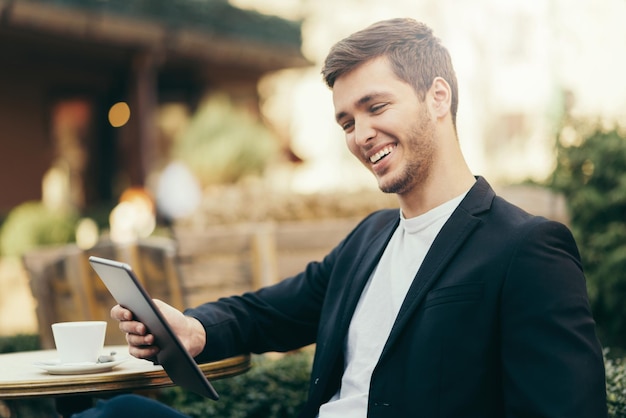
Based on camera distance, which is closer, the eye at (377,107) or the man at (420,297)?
the man at (420,297)

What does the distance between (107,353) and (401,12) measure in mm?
22240

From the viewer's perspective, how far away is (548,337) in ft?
6.95

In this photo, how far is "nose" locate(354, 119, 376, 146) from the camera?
2576 mm

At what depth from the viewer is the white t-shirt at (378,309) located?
2543mm

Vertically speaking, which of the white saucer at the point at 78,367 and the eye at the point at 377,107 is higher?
the eye at the point at 377,107

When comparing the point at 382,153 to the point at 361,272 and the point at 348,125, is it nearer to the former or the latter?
the point at 348,125

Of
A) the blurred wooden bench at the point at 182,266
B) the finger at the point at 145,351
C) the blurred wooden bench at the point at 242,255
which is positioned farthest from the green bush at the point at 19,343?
the finger at the point at 145,351

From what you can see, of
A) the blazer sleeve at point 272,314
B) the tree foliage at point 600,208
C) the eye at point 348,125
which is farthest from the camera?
the tree foliage at point 600,208

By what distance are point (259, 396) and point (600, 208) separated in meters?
4.08

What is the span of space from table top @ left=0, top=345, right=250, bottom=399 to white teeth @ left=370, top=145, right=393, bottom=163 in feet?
2.63

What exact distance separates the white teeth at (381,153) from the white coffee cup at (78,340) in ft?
3.03

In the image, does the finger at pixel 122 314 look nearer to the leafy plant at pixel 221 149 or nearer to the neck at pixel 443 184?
the neck at pixel 443 184

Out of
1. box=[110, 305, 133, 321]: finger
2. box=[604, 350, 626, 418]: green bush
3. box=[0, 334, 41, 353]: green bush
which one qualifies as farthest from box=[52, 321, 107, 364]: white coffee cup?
box=[0, 334, 41, 353]: green bush

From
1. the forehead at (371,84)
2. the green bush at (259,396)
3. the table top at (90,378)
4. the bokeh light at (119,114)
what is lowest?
the green bush at (259,396)
